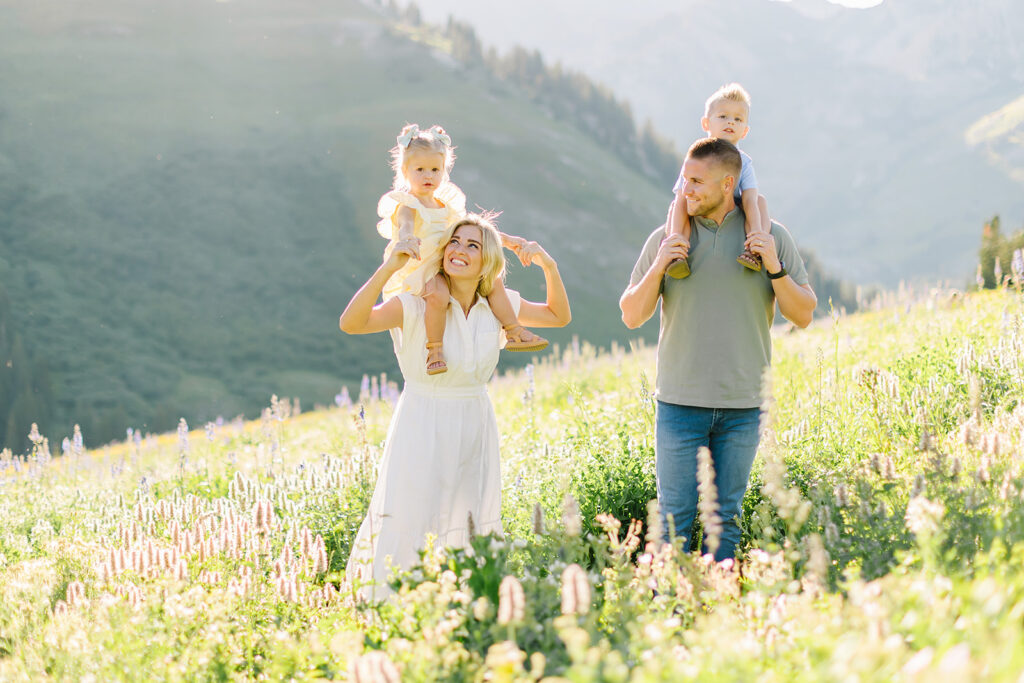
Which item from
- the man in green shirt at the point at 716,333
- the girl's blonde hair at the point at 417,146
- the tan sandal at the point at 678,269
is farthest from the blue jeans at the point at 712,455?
the girl's blonde hair at the point at 417,146

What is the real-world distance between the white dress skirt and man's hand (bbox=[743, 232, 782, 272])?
1.35 metres

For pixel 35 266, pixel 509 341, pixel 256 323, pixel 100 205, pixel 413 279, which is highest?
pixel 100 205

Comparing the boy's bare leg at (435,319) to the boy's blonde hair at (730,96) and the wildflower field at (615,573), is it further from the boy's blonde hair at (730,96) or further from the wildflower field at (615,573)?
the boy's blonde hair at (730,96)

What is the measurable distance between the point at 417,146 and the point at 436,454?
5.82ft

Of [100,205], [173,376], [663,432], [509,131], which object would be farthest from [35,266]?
[663,432]

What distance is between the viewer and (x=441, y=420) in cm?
386

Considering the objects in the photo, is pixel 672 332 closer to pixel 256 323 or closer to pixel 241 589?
pixel 241 589

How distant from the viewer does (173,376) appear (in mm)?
55656

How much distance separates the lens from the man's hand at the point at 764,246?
143 inches

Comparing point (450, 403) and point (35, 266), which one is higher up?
point (35, 266)

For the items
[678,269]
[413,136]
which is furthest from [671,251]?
[413,136]

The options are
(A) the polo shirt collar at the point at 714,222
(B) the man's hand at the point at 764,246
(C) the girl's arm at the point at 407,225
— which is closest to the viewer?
(B) the man's hand at the point at 764,246

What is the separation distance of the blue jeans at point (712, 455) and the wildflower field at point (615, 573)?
23 cm

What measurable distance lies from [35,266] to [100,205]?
11415 mm
